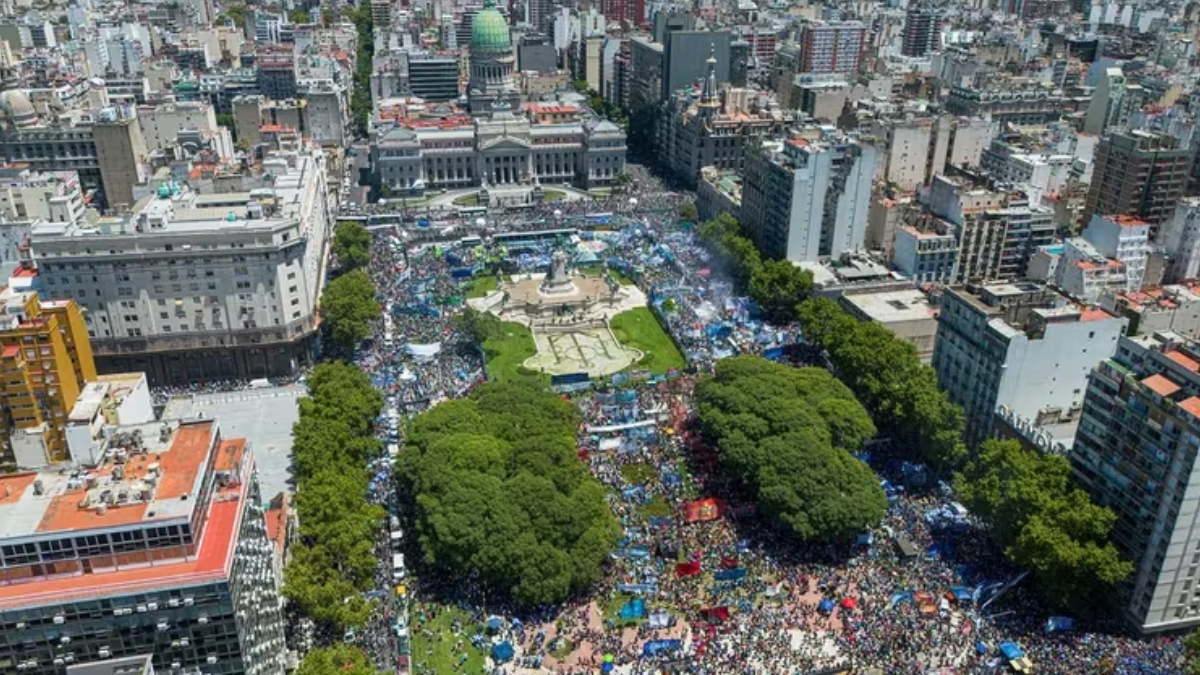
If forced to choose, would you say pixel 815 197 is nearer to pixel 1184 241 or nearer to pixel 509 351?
pixel 1184 241

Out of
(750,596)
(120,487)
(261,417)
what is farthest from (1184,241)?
(120,487)

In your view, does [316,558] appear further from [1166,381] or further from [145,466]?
[1166,381]

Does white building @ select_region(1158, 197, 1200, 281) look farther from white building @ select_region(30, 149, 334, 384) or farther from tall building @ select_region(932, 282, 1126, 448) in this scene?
white building @ select_region(30, 149, 334, 384)

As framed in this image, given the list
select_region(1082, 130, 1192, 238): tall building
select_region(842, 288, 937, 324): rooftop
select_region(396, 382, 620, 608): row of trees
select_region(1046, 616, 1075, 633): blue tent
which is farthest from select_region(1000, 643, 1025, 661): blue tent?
select_region(1082, 130, 1192, 238): tall building

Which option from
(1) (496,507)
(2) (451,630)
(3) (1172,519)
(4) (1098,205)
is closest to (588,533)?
(1) (496,507)

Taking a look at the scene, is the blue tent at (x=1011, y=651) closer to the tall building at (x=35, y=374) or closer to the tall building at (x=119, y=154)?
the tall building at (x=35, y=374)
